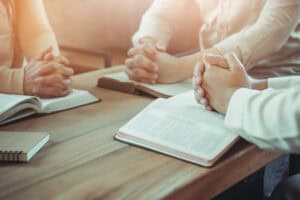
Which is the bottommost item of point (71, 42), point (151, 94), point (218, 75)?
point (71, 42)

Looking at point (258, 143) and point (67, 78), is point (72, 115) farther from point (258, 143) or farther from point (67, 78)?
point (258, 143)

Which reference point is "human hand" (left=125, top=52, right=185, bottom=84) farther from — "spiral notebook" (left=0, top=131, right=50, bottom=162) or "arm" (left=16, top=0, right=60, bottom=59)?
"spiral notebook" (left=0, top=131, right=50, bottom=162)

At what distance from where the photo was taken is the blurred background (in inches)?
90.4

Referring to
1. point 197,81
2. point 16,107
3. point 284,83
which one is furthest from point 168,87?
point 16,107

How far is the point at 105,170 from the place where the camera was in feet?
2.96

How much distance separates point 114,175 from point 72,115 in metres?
0.39

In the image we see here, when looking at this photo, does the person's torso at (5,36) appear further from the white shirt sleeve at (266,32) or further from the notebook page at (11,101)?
the white shirt sleeve at (266,32)

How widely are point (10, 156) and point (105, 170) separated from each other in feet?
0.61

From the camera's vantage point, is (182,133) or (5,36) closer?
(182,133)

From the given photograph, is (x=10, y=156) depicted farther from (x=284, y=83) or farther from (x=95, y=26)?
(x=95, y=26)

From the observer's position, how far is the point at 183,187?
84 cm

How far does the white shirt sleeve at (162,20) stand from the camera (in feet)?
5.70

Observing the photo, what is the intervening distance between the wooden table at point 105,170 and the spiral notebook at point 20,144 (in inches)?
0.6

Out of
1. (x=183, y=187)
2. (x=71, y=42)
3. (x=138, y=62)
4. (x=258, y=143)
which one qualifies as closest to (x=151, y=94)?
(x=138, y=62)
